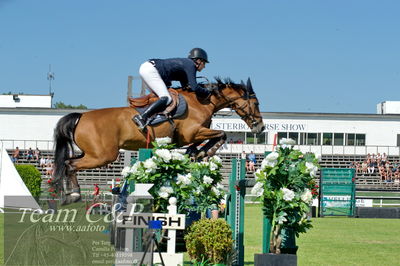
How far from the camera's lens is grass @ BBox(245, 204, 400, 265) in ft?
23.8

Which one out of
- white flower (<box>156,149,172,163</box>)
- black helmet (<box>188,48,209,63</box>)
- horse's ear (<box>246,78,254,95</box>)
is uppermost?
black helmet (<box>188,48,209,63</box>)

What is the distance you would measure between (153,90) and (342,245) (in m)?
3.57

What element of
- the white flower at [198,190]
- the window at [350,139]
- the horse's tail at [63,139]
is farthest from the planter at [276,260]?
the window at [350,139]

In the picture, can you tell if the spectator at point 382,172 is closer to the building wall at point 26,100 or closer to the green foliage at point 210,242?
the building wall at point 26,100

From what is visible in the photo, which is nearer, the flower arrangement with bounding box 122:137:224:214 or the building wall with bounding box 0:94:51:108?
the flower arrangement with bounding box 122:137:224:214

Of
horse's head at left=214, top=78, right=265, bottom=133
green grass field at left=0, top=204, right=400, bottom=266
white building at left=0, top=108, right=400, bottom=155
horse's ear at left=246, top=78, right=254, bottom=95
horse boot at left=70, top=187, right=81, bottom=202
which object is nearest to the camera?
green grass field at left=0, top=204, right=400, bottom=266

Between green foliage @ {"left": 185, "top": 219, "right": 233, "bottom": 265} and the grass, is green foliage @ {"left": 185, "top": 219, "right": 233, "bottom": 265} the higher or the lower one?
the higher one

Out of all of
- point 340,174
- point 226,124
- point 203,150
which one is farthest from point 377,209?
point 226,124

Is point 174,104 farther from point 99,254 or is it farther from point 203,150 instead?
point 99,254

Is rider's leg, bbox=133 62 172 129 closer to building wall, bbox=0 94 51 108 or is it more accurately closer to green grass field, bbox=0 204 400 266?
green grass field, bbox=0 204 400 266

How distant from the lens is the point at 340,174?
1775 cm

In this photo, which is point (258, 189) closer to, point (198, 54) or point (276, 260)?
point (276, 260)

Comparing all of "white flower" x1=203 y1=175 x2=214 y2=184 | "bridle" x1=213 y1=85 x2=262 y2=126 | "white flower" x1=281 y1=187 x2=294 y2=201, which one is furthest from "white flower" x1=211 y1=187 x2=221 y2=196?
"white flower" x1=281 y1=187 x2=294 y2=201

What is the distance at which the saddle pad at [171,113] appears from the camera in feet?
23.9
